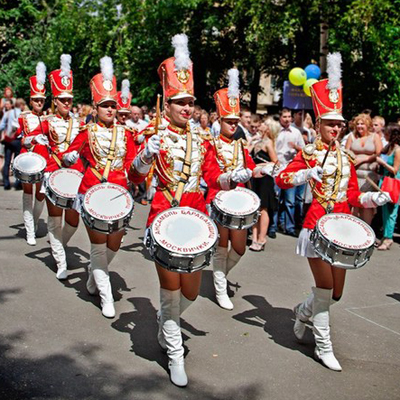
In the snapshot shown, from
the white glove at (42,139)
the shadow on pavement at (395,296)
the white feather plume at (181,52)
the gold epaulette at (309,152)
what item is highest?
the white feather plume at (181,52)

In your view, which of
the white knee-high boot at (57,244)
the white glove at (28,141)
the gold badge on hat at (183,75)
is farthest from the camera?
the white glove at (28,141)

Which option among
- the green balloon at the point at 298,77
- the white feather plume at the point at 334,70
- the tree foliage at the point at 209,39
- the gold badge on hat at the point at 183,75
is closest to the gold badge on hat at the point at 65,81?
the gold badge on hat at the point at 183,75

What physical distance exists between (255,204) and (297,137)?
431 centimetres

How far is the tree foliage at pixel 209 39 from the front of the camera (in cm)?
1677

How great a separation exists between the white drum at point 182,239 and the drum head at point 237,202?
1.62 m

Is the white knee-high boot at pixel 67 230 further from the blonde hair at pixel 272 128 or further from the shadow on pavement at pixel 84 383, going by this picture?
the blonde hair at pixel 272 128

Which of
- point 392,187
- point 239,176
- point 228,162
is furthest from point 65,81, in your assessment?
point 392,187

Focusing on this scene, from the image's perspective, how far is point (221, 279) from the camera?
660 cm

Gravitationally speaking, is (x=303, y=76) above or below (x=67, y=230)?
above

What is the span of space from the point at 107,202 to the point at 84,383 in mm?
1787

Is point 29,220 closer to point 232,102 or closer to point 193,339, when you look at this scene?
point 232,102

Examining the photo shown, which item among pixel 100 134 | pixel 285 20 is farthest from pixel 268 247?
pixel 285 20

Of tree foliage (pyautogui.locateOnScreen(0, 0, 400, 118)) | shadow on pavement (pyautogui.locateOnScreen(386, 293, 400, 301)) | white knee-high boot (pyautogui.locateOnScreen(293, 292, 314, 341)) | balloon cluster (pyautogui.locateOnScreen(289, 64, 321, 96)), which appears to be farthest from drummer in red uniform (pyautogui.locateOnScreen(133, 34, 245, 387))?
tree foliage (pyautogui.locateOnScreen(0, 0, 400, 118))

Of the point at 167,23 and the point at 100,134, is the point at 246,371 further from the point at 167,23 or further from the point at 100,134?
the point at 167,23
